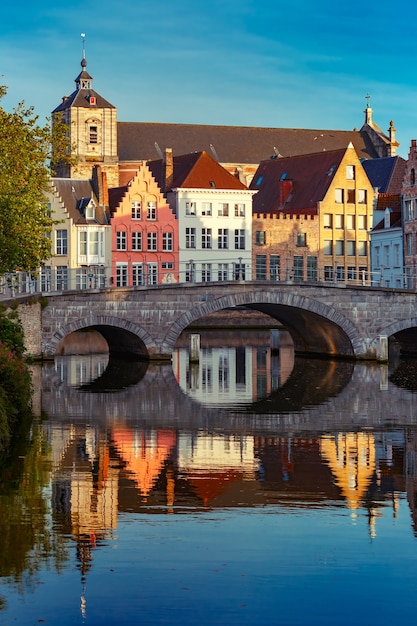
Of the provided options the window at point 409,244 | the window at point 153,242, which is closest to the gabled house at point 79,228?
the window at point 153,242

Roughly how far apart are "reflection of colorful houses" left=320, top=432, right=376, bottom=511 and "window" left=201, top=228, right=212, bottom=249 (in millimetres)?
68881

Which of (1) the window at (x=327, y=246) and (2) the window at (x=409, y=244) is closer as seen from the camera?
(2) the window at (x=409, y=244)

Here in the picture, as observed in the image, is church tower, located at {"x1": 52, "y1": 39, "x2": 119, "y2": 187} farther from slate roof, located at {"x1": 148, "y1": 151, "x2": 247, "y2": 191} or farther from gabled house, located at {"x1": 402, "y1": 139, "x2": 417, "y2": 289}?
gabled house, located at {"x1": 402, "y1": 139, "x2": 417, "y2": 289}

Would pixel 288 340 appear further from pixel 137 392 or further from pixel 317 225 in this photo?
pixel 137 392

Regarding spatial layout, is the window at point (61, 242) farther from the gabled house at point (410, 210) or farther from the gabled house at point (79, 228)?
the gabled house at point (410, 210)

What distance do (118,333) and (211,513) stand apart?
149 ft

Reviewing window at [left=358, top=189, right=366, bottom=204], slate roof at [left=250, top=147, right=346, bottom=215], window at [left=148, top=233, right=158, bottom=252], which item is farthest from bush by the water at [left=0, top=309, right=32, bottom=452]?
window at [left=358, top=189, right=366, bottom=204]

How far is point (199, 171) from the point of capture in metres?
105

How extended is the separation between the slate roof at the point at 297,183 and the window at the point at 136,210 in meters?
17.2

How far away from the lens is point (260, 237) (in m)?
110

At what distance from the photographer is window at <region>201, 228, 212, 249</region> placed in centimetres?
A: 10500

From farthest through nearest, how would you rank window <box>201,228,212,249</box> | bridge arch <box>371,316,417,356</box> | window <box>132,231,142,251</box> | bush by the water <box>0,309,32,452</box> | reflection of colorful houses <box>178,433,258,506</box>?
window <box>201,228,212,249</box> → window <box>132,231,142,251</box> → bridge arch <box>371,316,417,356</box> → bush by the water <box>0,309,32,452</box> → reflection of colorful houses <box>178,433,258,506</box>

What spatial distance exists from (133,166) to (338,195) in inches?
1231

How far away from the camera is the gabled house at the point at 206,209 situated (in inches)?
4087
